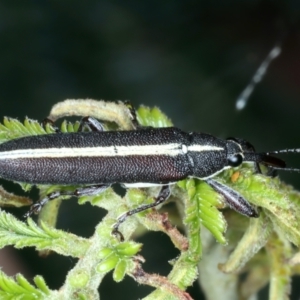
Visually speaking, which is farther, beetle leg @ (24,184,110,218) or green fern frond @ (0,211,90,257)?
beetle leg @ (24,184,110,218)

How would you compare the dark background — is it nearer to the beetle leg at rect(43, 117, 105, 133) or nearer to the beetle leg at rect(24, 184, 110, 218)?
the beetle leg at rect(43, 117, 105, 133)

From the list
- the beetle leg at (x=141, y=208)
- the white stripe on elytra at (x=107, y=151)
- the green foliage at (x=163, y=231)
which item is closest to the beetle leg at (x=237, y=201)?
the green foliage at (x=163, y=231)

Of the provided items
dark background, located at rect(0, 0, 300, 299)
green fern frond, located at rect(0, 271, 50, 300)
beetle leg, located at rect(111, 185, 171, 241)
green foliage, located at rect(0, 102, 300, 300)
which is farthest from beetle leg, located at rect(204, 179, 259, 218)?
dark background, located at rect(0, 0, 300, 299)

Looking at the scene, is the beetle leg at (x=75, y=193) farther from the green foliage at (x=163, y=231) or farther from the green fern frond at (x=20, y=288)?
the green fern frond at (x=20, y=288)

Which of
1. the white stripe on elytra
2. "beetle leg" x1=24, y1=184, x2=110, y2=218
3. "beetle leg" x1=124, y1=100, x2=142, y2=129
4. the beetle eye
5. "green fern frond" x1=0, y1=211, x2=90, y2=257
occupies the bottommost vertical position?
"green fern frond" x1=0, y1=211, x2=90, y2=257

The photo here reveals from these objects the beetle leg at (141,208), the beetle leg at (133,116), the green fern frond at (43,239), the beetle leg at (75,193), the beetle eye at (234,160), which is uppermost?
the beetle leg at (133,116)

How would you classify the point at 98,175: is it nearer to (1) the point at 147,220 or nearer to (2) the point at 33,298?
(1) the point at 147,220

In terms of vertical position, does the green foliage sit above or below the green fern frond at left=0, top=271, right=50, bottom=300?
above

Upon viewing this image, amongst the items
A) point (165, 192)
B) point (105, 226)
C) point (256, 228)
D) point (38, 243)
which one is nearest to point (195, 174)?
point (165, 192)
